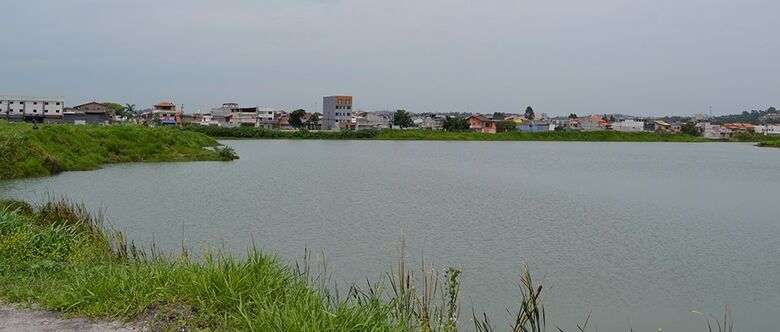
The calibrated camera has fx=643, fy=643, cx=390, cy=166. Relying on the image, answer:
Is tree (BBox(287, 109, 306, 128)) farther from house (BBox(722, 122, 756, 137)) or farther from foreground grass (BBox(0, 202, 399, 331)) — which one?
foreground grass (BBox(0, 202, 399, 331))

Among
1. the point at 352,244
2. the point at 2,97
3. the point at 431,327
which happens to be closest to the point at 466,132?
the point at 2,97

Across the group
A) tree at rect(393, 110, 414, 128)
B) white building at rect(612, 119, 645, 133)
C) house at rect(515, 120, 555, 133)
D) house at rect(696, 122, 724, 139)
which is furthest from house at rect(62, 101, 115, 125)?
house at rect(696, 122, 724, 139)

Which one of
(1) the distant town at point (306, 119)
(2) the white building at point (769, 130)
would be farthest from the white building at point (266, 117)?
(2) the white building at point (769, 130)

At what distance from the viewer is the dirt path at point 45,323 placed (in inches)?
183

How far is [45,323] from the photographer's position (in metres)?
4.78

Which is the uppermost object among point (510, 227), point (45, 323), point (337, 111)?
point (337, 111)

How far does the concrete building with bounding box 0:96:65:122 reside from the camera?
6309 cm

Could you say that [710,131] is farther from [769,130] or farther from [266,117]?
[266,117]

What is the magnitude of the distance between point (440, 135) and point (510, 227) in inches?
2707

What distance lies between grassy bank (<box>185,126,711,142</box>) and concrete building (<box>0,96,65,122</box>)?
42.2 ft

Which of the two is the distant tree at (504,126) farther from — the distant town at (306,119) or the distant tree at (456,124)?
the distant tree at (456,124)

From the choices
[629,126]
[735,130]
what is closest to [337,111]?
[629,126]

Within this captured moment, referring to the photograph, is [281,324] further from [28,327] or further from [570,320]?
[570,320]

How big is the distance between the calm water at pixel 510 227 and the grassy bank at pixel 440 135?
44.9m
